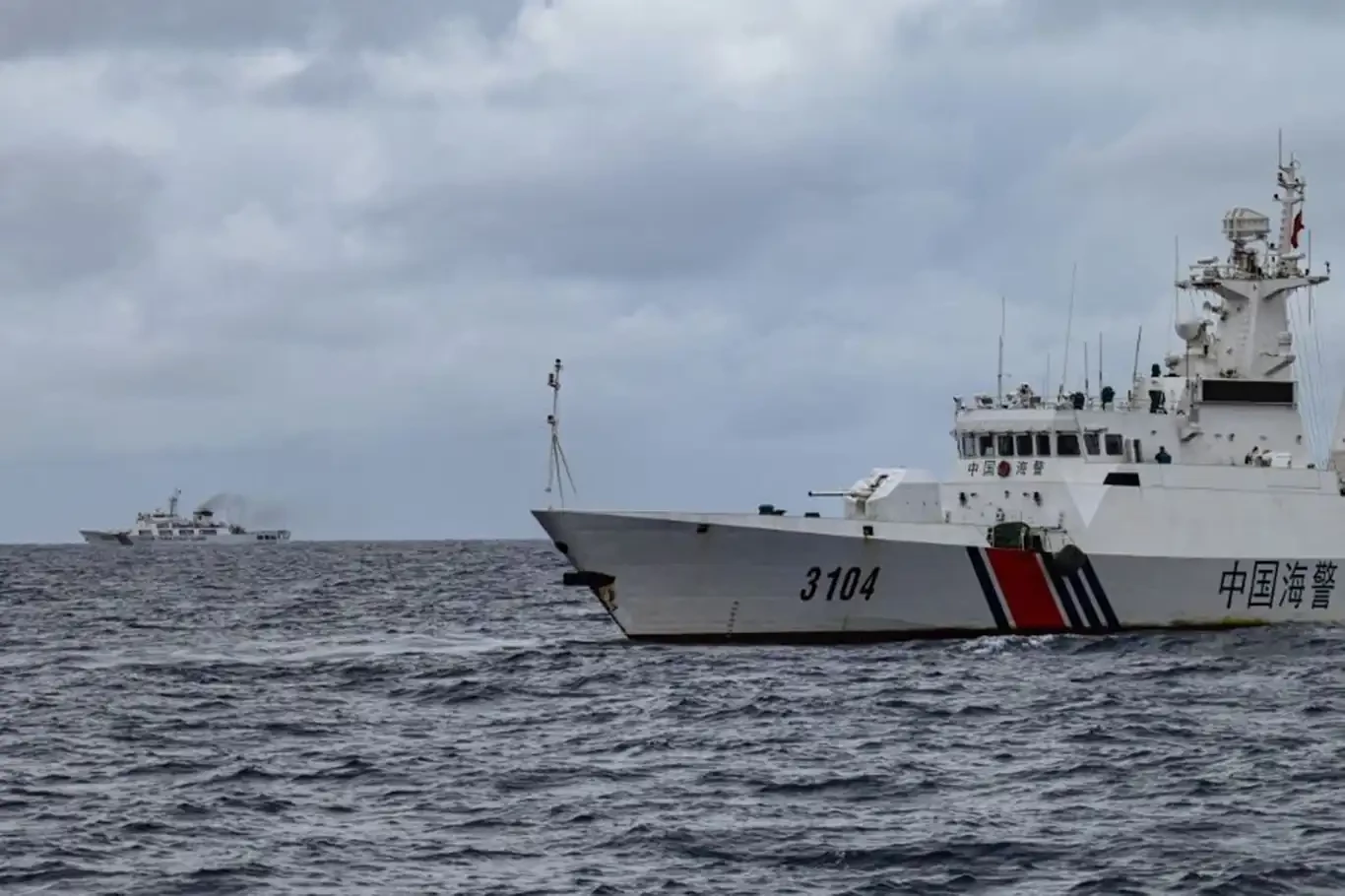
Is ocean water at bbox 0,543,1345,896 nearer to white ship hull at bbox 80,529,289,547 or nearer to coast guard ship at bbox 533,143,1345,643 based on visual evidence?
coast guard ship at bbox 533,143,1345,643

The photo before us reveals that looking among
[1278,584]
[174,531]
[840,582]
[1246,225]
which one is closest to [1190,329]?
[1246,225]

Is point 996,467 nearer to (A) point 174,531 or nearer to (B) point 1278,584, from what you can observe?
(B) point 1278,584

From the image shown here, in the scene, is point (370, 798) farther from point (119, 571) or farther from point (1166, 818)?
point (119, 571)

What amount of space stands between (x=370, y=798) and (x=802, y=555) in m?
Answer: 14.9

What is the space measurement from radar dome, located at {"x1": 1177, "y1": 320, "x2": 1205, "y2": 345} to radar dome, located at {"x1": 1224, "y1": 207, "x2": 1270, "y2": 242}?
74.2 inches

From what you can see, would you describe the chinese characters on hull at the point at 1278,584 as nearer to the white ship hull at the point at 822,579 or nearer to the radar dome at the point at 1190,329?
the white ship hull at the point at 822,579

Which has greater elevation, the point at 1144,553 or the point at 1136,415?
the point at 1136,415

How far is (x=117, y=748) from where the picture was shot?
75.7 ft

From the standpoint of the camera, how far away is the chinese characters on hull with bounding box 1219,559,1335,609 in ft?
118

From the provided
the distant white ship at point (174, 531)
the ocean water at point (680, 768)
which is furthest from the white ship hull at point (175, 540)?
the ocean water at point (680, 768)

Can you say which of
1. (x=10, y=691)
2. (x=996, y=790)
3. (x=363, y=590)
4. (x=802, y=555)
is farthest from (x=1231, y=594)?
(x=363, y=590)

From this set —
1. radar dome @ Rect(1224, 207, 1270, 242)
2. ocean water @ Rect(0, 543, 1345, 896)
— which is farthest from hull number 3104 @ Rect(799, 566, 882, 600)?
radar dome @ Rect(1224, 207, 1270, 242)

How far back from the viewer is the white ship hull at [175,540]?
178000 millimetres

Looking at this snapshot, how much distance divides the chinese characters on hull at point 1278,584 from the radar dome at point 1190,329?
4.91m
